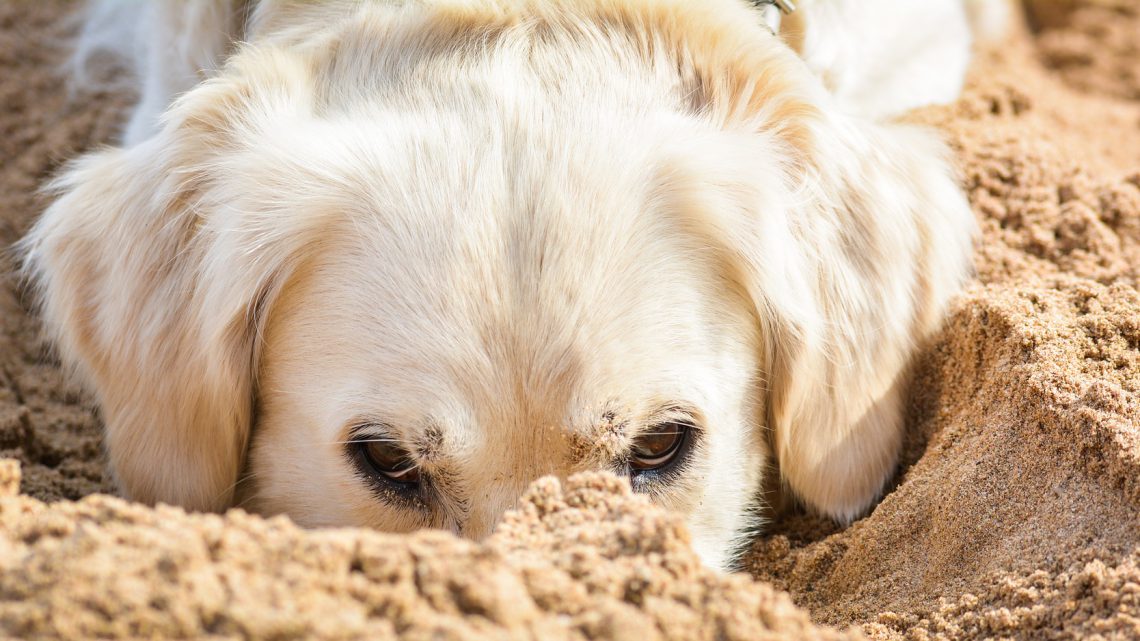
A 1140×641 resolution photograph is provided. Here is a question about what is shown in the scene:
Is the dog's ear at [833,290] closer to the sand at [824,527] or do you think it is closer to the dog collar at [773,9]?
the sand at [824,527]

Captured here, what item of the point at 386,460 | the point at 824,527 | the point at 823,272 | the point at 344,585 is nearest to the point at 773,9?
the point at 823,272

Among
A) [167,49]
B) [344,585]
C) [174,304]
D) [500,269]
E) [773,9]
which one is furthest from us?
[167,49]

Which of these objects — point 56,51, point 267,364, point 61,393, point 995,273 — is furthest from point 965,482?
point 56,51

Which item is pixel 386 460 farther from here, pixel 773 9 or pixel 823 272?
pixel 773 9

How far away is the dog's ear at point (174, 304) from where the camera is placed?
2.15 meters

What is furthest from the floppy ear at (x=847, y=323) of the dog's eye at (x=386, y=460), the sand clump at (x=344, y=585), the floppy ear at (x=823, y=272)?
the sand clump at (x=344, y=585)

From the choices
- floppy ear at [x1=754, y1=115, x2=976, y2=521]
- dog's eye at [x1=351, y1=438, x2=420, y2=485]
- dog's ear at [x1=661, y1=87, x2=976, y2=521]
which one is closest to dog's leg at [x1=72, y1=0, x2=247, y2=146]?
dog's eye at [x1=351, y1=438, x2=420, y2=485]

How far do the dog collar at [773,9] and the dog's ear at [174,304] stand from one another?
1.06 m

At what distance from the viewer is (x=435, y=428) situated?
6.07ft

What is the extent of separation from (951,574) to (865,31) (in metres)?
1.66

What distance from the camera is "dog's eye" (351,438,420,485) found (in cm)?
194

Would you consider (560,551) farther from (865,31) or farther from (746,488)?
(865,31)

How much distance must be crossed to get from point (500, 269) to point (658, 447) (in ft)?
1.43

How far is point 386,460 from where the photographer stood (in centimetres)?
198
